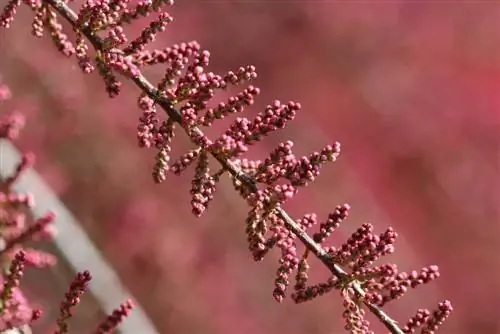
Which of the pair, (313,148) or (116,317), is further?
(313,148)

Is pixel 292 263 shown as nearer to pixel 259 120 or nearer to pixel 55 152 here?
pixel 259 120

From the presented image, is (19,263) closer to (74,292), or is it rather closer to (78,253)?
(74,292)

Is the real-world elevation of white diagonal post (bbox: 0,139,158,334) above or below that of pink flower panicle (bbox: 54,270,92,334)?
above

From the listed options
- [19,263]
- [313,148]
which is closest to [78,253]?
[19,263]

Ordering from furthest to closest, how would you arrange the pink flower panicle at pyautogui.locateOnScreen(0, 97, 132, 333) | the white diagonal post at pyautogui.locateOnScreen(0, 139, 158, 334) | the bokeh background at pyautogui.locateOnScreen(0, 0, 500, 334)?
the bokeh background at pyautogui.locateOnScreen(0, 0, 500, 334)
the white diagonal post at pyautogui.locateOnScreen(0, 139, 158, 334)
the pink flower panicle at pyautogui.locateOnScreen(0, 97, 132, 333)

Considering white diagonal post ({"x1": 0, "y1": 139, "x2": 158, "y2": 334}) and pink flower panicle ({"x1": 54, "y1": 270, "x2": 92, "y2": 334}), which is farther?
white diagonal post ({"x1": 0, "y1": 139, "x2": 158, "y2": 334})

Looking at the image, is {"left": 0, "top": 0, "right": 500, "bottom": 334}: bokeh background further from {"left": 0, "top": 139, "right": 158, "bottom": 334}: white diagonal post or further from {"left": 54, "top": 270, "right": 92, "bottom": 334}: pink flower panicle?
{"left": 54, "top": 270, "right": 92, "bottom": 334}: pink flower panicle

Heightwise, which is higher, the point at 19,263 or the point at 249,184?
the point at 249,184

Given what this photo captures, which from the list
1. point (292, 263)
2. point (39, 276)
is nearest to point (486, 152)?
point (39, 276)

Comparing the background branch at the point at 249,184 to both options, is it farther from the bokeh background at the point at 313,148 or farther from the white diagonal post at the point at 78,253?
the bokeh background at the point at 313,148

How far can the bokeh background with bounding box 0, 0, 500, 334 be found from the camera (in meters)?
2.67

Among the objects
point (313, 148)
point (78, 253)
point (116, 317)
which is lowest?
point (116, 317)

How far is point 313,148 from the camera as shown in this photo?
314cm

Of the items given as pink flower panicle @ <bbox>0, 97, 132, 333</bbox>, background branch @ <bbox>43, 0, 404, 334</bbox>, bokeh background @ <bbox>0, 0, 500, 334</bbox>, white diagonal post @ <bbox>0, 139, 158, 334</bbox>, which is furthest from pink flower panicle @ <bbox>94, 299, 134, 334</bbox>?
bokeh background @ <bbox>0, 0, 500, 334</bbox>
